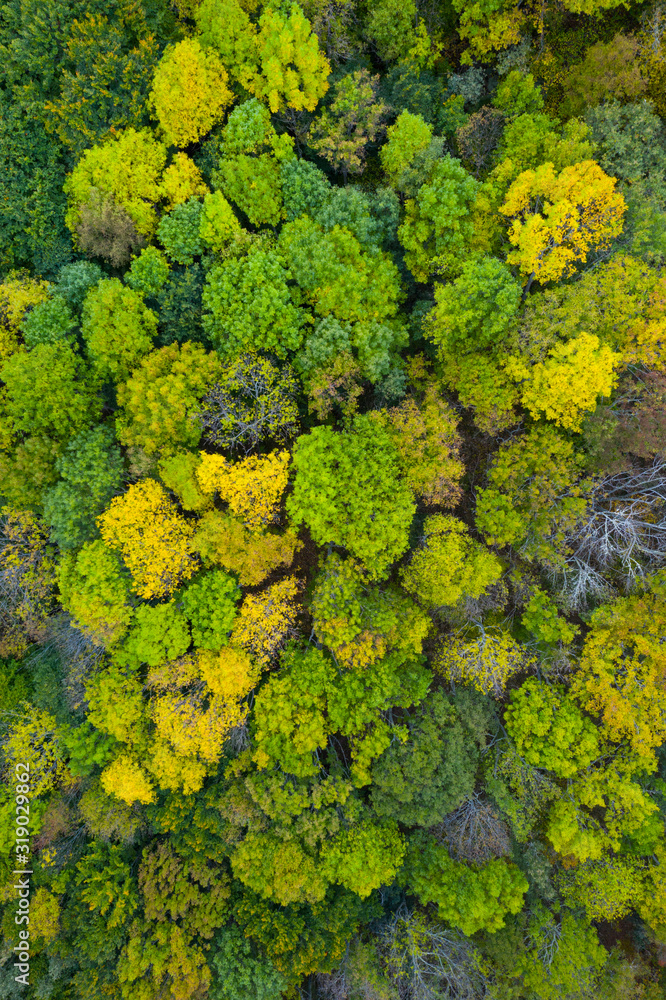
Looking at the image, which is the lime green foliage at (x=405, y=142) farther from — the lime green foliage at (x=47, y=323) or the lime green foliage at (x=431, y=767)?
the lime green foliage at (x=431, y=767)

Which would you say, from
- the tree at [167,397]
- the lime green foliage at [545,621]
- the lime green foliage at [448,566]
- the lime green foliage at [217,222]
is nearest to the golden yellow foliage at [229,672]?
the lime green foliage at [448,566]

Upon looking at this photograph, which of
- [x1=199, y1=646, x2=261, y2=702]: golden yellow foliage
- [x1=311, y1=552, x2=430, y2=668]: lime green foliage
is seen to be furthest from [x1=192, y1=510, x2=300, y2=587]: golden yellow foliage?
[x1=199, y1=646, x2=261, y2=702]: golden yellow foliage

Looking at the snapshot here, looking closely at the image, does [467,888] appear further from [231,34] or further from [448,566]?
[231,34]

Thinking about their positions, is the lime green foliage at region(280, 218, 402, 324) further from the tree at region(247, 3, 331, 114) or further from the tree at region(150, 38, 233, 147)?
the tree at region(150, 38, 233, 147)

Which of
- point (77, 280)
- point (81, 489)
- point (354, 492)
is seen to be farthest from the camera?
point (77, 280)

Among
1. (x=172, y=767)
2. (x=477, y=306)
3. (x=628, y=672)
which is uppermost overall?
(x=477, y=306)

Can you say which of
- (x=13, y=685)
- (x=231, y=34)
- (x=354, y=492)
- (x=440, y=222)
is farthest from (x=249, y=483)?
(x=231, y=34)
